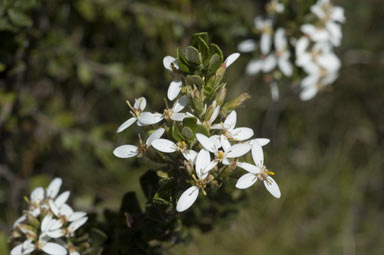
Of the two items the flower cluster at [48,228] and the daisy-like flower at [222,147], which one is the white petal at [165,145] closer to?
the daisy-like flower at [222,147]

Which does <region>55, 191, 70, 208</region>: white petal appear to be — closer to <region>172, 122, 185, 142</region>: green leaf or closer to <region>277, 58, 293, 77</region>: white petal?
<region>172, 122, 185, 142</region>: green leaf

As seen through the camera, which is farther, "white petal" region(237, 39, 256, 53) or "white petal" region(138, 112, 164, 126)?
"white petal" region(237, 39, 256, 53)

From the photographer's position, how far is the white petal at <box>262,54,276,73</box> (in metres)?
2.65

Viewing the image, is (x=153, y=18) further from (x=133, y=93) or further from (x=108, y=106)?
(x=108, y=106)

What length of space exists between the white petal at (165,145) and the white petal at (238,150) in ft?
0.68

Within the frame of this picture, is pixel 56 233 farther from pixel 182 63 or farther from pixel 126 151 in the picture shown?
pixel 182 63

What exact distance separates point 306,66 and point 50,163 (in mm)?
2141

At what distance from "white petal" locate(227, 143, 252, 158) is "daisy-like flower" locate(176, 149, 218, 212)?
0.09 meters

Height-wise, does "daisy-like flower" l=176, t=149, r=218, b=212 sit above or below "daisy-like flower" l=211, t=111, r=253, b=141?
below

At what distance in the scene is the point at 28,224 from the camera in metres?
1.88

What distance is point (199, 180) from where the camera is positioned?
61.4 inches

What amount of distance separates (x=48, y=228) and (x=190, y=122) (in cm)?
76

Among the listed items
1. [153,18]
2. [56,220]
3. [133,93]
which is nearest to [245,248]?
[133,93]

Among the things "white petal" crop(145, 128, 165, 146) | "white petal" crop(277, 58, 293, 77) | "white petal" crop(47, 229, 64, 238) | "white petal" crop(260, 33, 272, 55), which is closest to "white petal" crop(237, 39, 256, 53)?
"white petal" crop(260, 33, 272, 55)
